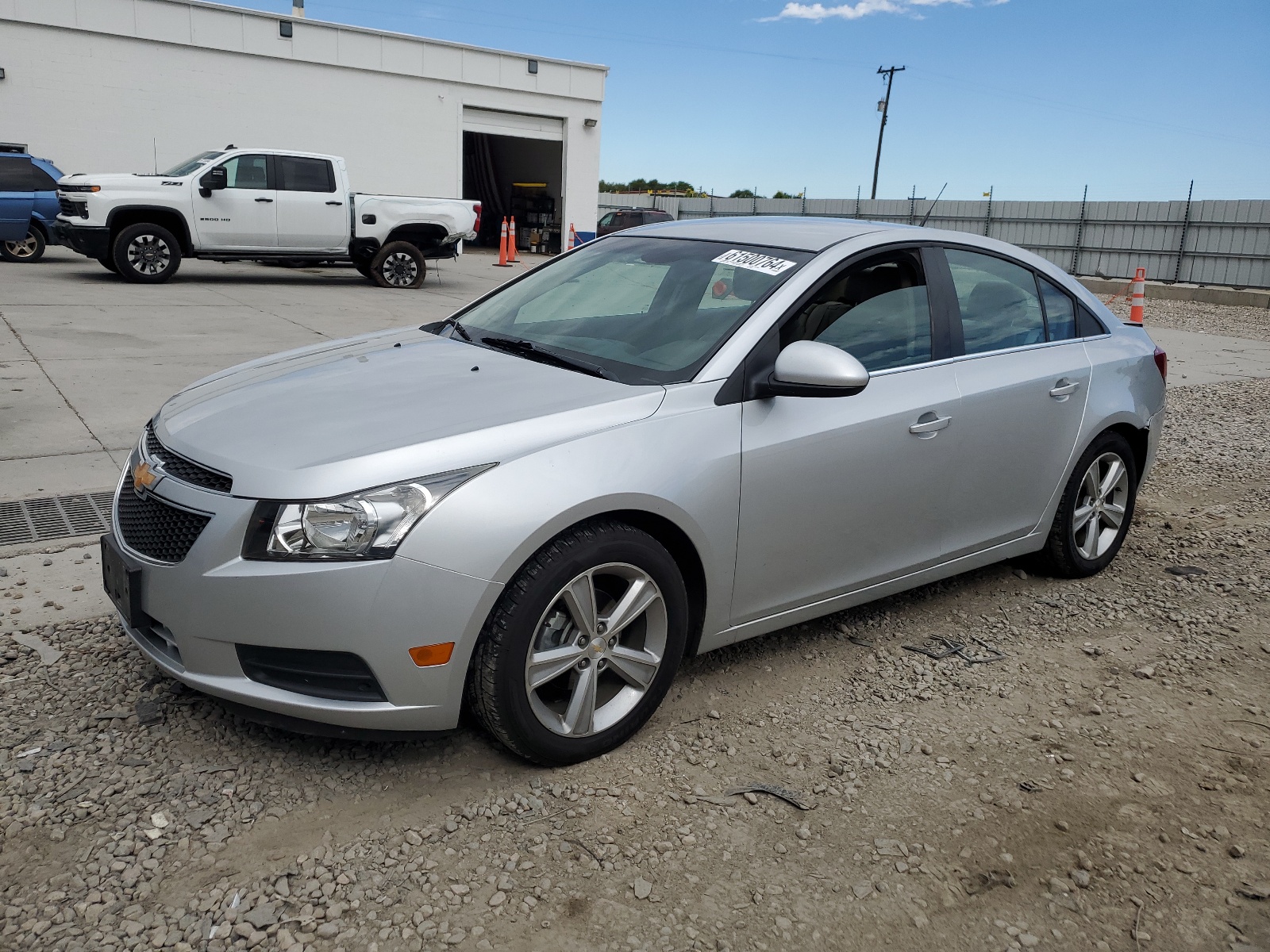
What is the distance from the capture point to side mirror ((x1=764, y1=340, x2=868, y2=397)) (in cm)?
303

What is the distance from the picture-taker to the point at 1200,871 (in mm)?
2621

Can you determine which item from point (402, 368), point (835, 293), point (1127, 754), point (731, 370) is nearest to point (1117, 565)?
point (1127, 754)

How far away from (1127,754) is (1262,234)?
86.5 ft

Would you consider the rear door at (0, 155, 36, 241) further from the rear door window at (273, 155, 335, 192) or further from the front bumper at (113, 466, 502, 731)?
the front bumper at (113, 466, 502, 731)

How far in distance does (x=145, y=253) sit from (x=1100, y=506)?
13688mm

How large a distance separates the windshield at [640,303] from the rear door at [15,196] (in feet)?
48.8

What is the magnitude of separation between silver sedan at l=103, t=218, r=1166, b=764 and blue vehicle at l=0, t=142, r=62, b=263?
14.8 metres

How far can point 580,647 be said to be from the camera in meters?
2.85

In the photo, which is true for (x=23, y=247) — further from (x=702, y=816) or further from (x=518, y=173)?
(x=518, y=173)

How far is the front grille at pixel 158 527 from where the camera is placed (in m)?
2.68

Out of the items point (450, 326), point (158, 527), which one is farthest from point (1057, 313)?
point (158, 527)

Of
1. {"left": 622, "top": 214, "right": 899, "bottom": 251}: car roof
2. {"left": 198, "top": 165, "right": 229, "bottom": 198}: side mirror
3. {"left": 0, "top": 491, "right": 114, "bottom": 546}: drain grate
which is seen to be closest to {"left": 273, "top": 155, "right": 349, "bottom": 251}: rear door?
{"left": 198, "top": 165, "right": 229, "bottom": 198}: side mirror

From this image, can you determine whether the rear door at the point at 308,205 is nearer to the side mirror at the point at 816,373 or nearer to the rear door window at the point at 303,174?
the rear door window at the point at 303,174

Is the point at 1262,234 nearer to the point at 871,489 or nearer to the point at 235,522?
the point at 871,489
